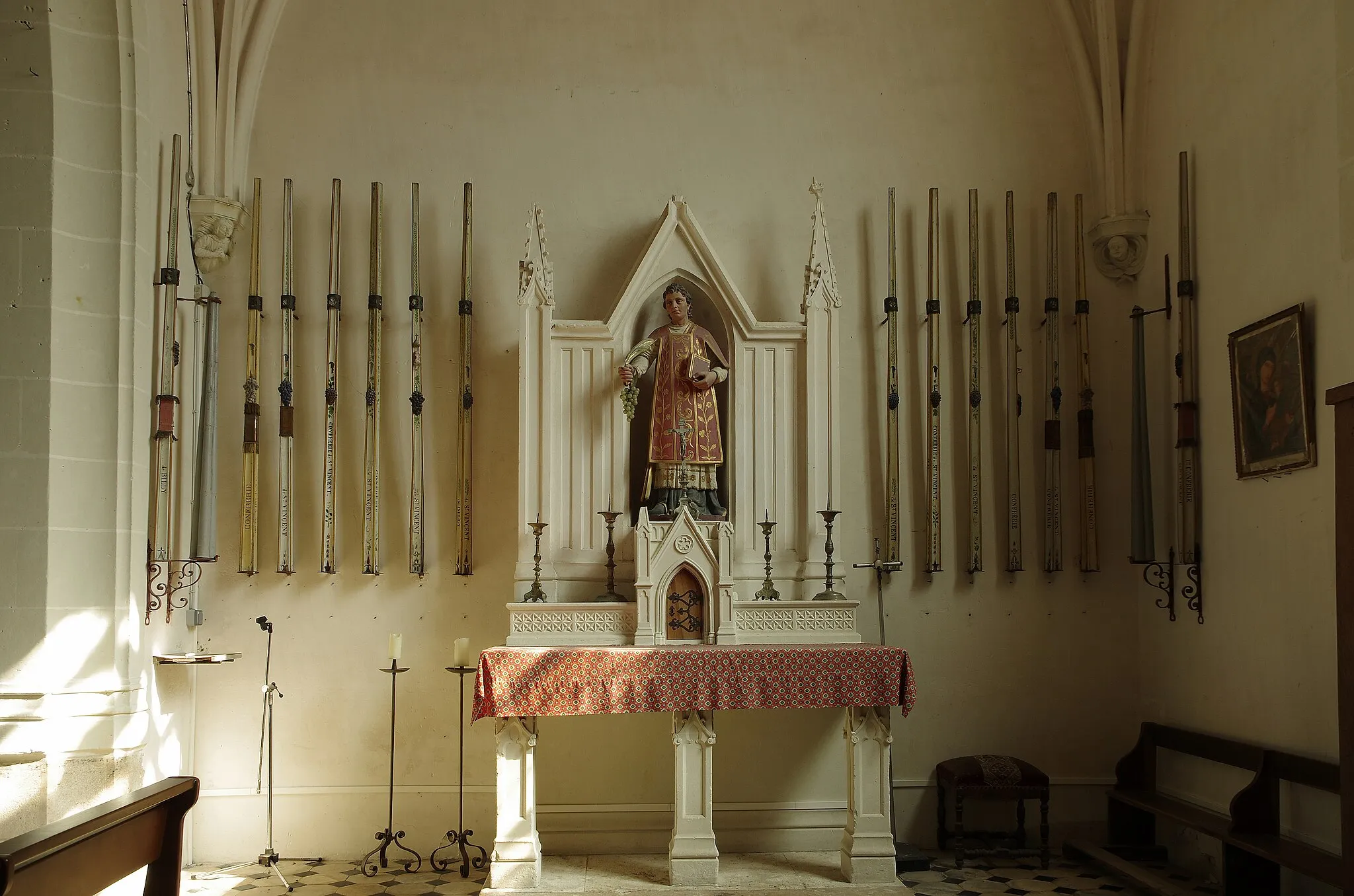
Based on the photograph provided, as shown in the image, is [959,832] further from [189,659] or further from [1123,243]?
[189,659]

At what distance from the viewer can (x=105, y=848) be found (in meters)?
3.70

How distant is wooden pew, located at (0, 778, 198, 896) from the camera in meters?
3.19

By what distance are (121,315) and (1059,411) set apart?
518 cm

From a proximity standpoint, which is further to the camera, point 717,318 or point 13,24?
point 717,318

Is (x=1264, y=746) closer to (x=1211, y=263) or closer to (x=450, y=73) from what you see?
(x=1211, y=263)

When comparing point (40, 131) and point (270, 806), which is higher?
point (40, 131)

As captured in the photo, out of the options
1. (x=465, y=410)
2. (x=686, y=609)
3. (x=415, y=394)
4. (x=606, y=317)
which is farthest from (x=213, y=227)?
(x=686, y=609)

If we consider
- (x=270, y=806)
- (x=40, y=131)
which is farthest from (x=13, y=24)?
(x=270, y=806)

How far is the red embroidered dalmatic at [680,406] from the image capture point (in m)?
6.67

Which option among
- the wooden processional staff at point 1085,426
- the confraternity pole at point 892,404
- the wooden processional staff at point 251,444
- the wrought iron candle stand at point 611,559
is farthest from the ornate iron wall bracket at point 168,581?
the wooden processional staff at point 1085,426

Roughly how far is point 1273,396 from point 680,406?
9.81 feet

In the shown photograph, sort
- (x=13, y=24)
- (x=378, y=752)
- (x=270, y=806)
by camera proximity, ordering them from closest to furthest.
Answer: (x=13, y=24), (x=270, y=806), (x=378, y=752)

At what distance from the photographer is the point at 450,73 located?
7246mm

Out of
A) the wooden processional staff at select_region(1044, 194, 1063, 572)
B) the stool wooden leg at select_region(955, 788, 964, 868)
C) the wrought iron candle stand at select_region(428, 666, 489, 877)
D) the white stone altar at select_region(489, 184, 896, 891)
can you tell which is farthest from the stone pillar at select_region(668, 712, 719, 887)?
the wooden processional staff at select_region(1044, 194, 1063, 572)
